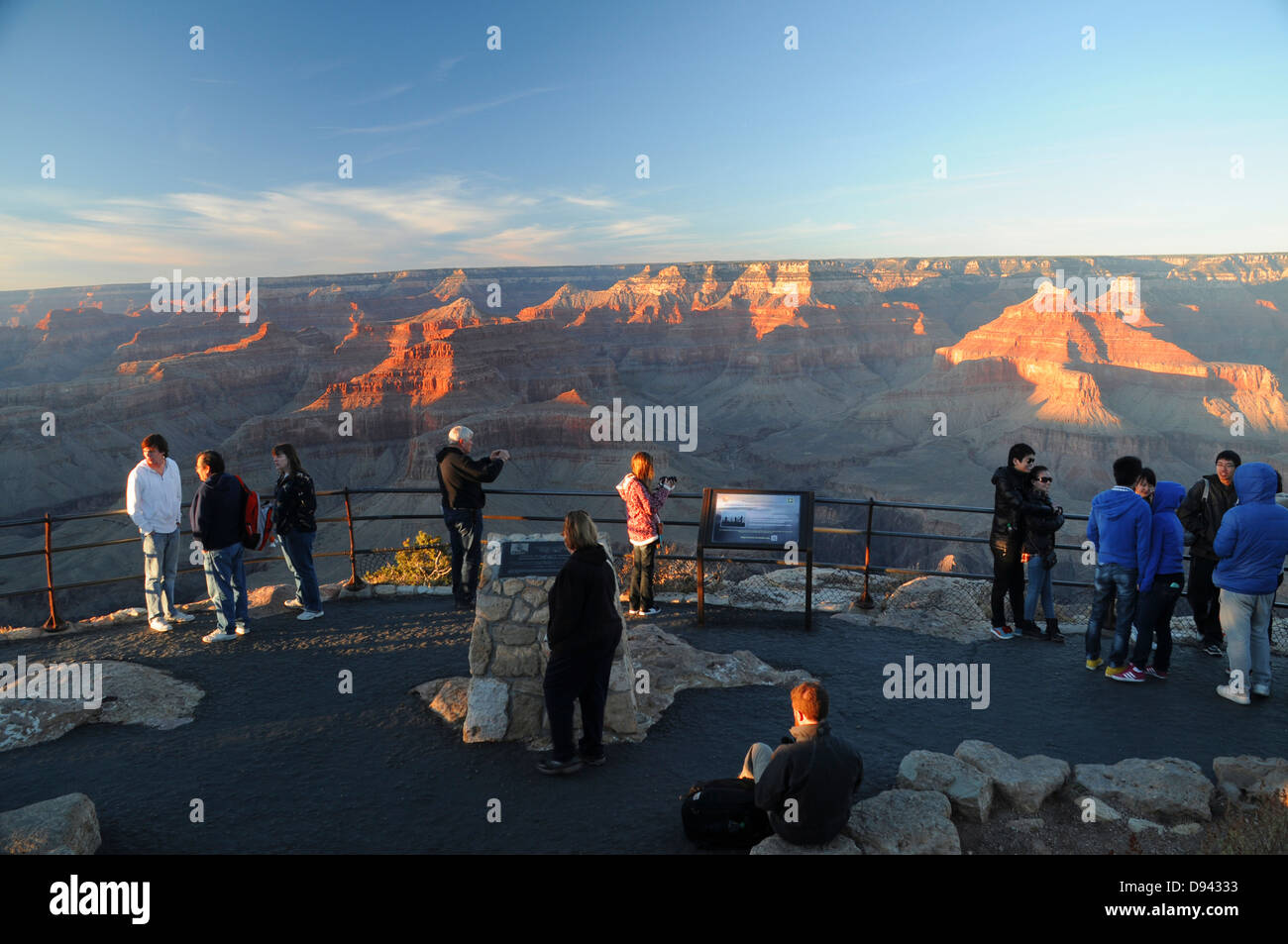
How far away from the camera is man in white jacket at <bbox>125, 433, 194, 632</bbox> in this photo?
7.95 meters

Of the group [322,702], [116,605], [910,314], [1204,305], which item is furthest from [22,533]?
[1204,305]

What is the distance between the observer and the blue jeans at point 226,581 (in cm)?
785

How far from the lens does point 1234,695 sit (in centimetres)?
640

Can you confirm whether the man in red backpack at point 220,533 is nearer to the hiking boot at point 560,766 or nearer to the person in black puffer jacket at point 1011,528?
the hiking boot at point 560,766

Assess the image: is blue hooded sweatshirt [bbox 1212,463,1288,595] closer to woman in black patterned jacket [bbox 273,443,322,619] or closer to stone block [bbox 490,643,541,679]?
stone block [bbox 490,643,541,679]

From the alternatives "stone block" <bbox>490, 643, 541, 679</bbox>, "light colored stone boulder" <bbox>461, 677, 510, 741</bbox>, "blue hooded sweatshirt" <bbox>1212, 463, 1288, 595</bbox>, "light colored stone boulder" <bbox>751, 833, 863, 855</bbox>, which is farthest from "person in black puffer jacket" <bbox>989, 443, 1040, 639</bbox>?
"light colored stone boulder" <bbox>461, 677, 510, 741</bbox>

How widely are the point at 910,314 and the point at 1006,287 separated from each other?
44651 mm

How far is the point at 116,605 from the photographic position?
141 ft

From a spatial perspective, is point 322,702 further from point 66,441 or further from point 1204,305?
point 1204,305

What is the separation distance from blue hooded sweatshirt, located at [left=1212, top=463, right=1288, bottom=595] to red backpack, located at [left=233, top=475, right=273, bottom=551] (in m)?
9.19

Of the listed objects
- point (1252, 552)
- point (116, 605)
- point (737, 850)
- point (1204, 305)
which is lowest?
point (116, 605)

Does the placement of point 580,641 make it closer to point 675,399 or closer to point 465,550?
point 465,550

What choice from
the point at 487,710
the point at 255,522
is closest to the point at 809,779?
the point at 487,710

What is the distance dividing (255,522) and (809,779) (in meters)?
6.62
